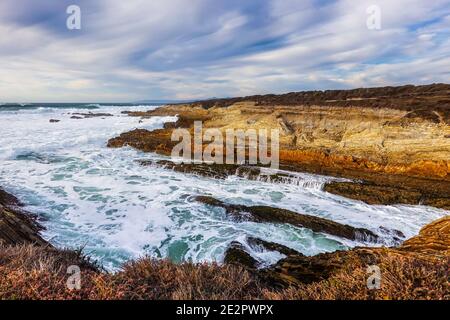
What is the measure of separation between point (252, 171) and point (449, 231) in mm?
11561

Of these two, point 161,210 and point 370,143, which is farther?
point 370,143

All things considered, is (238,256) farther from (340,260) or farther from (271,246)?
(340,260)

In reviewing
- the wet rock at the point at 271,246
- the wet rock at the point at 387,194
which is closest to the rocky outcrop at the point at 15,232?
the wet rock at the point at 271,246

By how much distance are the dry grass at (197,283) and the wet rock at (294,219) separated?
6.76 m

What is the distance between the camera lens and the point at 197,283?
3123 millimetres

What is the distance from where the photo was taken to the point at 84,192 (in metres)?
13.2

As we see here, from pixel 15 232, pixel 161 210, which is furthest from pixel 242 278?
pixel 161 210

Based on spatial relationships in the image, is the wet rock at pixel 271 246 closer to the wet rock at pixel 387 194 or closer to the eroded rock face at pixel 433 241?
the eroded rock face at pixel 433 241

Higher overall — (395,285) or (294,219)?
(395,285)

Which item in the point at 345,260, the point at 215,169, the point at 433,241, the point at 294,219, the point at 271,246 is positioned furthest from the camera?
the point at 215,169

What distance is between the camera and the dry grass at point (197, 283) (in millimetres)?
2668

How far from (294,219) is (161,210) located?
456 cm
